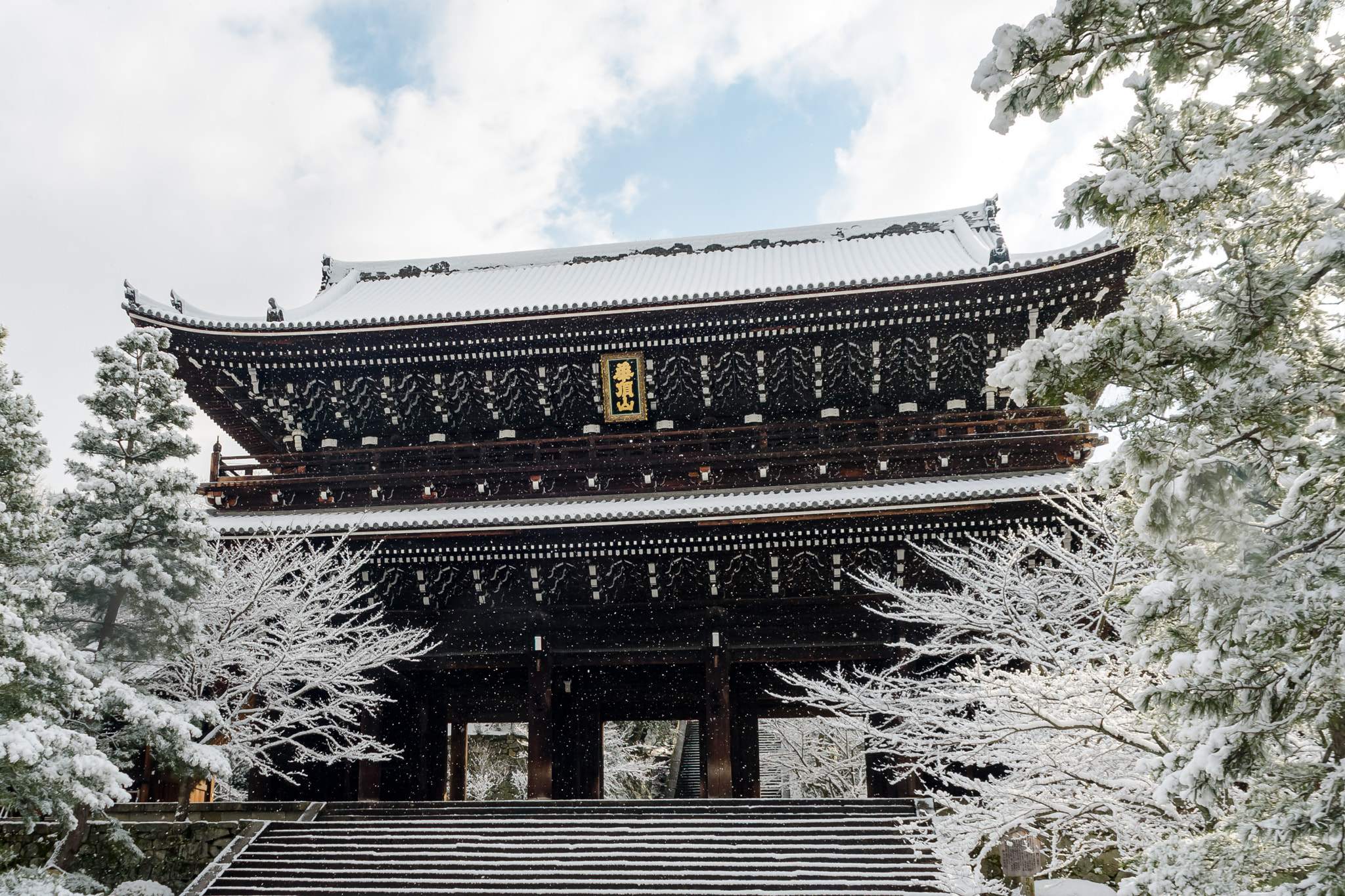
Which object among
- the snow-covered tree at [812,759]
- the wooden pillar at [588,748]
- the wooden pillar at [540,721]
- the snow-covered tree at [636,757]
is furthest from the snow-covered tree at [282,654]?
the snow-covered tree at [636,757]

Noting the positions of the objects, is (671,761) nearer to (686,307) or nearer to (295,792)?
(295,792)

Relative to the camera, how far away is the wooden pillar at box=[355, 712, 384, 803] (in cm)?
1235

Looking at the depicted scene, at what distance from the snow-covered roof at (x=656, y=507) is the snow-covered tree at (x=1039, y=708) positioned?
736 millimetres

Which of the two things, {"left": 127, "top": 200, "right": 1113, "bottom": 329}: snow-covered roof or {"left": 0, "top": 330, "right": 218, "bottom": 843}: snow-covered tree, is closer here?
{"left": 0, "top": 330, "right": 218, "bottom": 843}: snow-covered tree

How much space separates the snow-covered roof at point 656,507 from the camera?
11.0 metres

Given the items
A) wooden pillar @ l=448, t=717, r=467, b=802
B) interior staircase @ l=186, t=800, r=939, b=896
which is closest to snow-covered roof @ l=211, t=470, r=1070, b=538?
interior staircase @ l=186, t=800, r=939, b=896

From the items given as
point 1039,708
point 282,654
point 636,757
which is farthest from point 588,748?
point 636,757

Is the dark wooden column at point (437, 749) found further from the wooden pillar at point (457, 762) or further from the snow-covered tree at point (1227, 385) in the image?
the snow-covered tree at point (1227, 385)

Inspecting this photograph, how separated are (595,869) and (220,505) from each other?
360 inches

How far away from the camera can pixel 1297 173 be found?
4074 millimetres

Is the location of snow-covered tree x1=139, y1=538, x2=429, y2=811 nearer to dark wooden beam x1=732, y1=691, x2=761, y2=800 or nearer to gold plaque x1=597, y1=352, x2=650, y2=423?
gold plaque x1=597, y1=352, x2=650, y2=423

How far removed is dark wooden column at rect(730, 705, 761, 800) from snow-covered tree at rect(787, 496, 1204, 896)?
2934 millimetres

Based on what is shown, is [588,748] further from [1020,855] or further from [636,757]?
[636,757]

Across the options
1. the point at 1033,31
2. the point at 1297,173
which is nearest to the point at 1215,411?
the point at 1297,173
